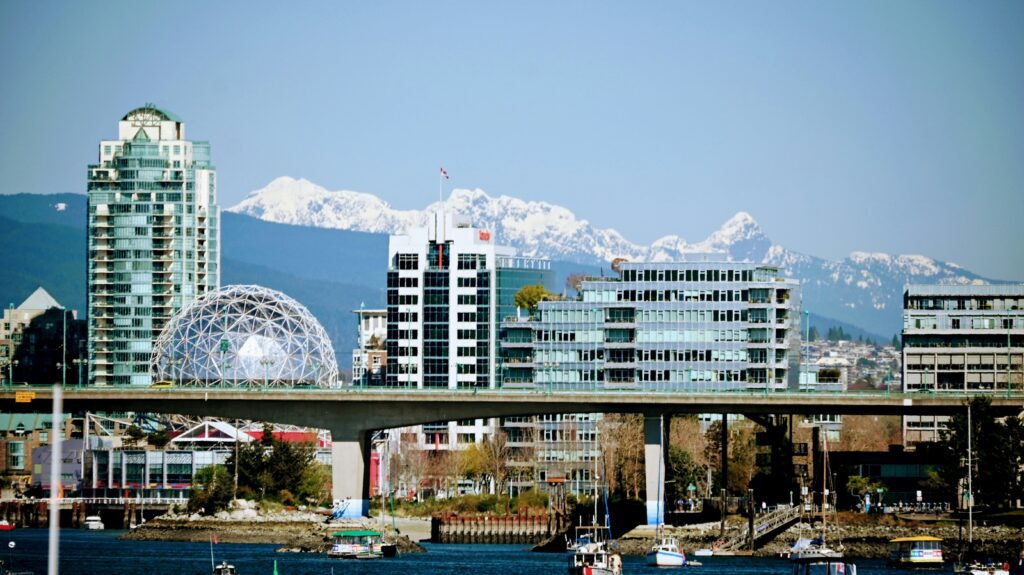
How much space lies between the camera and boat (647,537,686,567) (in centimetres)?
13862

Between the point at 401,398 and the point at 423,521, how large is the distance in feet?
118

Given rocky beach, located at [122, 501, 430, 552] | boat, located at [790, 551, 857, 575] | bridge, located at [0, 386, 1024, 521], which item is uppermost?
bridge, located at [0, 386, 1024, 521]

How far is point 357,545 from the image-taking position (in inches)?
5920

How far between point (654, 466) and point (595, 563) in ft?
117

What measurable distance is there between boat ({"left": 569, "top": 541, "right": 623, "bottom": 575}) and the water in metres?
4.57

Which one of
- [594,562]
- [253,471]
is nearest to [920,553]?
[594,562]

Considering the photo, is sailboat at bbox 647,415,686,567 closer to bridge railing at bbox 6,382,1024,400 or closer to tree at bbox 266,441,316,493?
bridge railing at bbox 6,382,1024,400

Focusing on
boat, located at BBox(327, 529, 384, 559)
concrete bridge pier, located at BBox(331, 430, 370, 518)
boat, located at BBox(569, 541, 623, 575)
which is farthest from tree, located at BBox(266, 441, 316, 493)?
boat, located at BBox(569, 541, 623, 575)

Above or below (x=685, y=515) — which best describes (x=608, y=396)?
above

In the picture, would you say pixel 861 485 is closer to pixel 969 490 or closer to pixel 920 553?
pixel 969 490

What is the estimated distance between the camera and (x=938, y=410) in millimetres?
160750

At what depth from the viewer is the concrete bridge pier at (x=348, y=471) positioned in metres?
164

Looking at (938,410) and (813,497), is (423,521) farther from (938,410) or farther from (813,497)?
(938,410)

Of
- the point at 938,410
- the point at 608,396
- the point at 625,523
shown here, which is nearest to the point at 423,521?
the point at 625,523
